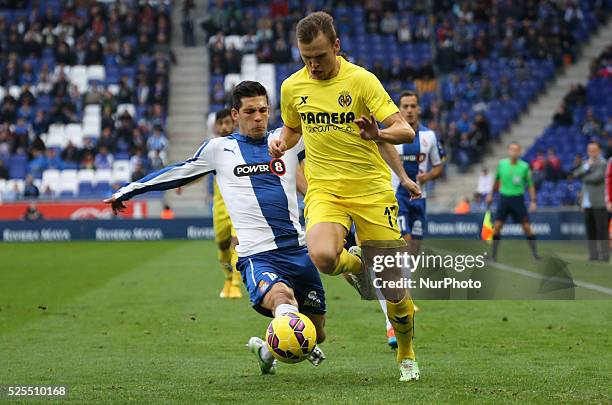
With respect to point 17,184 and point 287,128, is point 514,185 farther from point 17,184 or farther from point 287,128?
point 17,184

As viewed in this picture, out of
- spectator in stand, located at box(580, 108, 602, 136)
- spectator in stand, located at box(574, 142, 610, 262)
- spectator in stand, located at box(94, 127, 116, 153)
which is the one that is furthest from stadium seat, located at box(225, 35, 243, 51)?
spectator in stand, located at box(574, 142, 610, 262)

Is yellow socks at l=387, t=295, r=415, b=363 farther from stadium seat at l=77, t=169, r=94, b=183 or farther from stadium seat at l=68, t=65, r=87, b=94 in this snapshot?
stadium seat at l=68, t=65, r=87, b=94

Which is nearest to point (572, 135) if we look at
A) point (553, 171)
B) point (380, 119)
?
point (553, 171)

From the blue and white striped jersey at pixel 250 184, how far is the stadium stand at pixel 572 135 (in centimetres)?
2188

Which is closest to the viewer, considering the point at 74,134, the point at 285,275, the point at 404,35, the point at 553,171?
the point at 285,275

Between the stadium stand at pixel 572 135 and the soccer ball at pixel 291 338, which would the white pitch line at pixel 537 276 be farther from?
the stadium stand at pixel 572 135

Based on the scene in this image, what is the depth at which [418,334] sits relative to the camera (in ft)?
33.8

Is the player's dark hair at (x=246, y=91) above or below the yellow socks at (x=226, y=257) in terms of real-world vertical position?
above

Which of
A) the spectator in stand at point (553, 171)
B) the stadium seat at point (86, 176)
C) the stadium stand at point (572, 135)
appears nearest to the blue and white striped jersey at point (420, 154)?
the stadium stand at point (572, 135)

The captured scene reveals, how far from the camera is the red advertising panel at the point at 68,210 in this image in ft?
98.7

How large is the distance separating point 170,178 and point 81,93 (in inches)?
1160

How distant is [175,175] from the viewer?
7.84 metres

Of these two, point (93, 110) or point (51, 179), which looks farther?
point (93, 110)

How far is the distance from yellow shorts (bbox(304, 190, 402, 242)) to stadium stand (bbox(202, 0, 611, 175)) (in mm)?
25845
